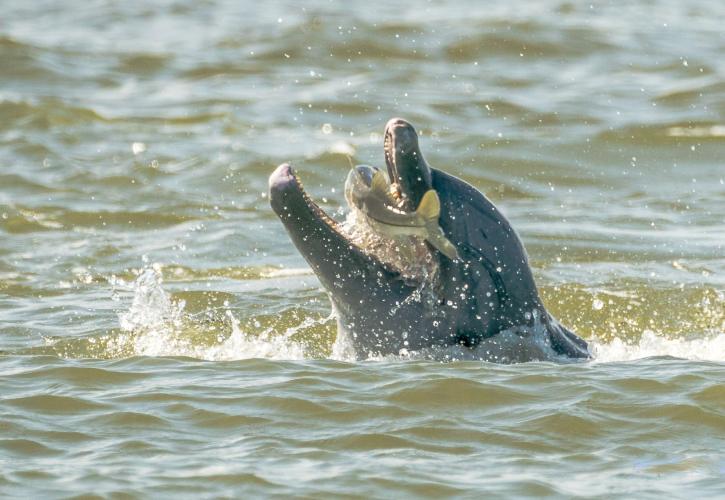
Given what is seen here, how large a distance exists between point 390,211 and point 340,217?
5515 millimetres

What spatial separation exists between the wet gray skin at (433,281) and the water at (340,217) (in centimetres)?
17

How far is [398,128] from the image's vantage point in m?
5.94

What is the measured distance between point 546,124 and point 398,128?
29.6ft

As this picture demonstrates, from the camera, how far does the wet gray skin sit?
607 centimetres

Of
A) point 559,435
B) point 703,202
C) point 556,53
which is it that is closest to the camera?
point 559,435

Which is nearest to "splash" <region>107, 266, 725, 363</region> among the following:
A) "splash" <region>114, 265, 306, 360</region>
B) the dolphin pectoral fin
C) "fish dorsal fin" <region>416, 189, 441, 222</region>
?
"splash" <region>114, 265, 306, 360</region>

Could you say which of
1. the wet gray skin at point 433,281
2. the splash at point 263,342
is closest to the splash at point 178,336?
the splash at point 263,342

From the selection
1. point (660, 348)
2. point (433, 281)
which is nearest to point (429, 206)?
point (433, 281)

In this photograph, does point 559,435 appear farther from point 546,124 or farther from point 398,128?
point 546,124

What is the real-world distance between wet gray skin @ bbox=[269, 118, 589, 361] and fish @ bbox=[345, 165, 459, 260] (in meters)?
0.05

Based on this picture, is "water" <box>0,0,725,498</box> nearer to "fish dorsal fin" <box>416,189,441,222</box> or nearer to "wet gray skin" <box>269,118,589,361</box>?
"wet gray skin" <box>269,118,589,361</box>

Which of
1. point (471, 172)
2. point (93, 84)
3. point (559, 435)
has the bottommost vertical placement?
point (559, 435)

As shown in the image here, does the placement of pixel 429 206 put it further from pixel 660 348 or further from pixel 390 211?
pixel 660 348

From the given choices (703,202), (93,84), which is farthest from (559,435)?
(93,84)
